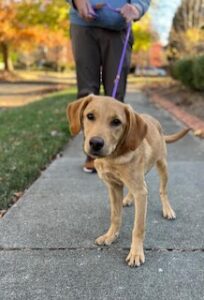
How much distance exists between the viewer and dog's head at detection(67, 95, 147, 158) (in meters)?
3.07

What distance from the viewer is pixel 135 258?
322 centimetres

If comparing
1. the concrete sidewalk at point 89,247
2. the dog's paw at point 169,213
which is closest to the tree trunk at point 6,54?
the concrete sidewalk at point 89,247

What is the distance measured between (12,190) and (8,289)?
2034 mm

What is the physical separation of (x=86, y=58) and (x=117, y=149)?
6.95 feet

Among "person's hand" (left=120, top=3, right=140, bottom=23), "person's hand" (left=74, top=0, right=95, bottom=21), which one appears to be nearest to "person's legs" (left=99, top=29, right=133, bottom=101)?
"person's hand" (left=74, top=0, right=95, bottom=21)

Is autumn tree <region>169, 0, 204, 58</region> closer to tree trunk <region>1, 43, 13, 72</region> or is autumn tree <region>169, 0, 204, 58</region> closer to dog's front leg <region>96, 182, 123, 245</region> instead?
tree trunk <region>1, 43, 13, 72</region>

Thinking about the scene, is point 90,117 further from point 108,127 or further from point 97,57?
point 97,57

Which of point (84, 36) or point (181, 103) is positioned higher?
point (84, 36)

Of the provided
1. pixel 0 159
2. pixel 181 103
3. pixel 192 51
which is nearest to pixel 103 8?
pixel 0 159

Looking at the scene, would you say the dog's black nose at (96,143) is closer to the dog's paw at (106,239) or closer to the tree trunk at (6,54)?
the dog's paw at (106,239)

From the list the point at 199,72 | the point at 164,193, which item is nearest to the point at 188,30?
the point at 199,72

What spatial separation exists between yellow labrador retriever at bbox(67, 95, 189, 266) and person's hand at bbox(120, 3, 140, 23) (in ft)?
4.59

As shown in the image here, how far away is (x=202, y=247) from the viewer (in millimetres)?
3477

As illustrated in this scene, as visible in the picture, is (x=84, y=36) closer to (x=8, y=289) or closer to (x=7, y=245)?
(x=7, y=245)
